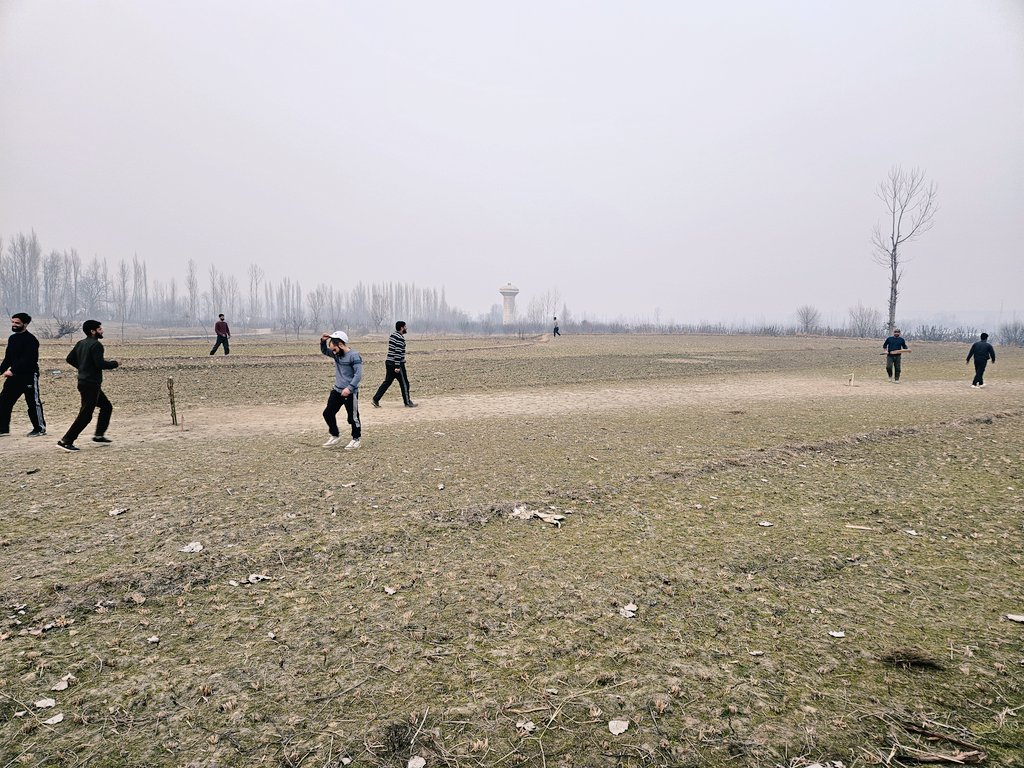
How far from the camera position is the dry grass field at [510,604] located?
2852mm

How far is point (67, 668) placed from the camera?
336cm

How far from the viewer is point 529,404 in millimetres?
14414

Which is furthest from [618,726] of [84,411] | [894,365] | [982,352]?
[894,365]

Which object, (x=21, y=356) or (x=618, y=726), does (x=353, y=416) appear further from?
(x=618, y=726)

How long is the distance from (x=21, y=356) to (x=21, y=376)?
36 cm

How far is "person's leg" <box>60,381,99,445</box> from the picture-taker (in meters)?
8.69

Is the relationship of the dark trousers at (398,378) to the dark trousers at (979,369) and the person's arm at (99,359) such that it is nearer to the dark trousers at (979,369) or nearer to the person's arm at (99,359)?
the person's arm at (99,359)

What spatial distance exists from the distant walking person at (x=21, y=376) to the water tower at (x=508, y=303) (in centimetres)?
Result: 9360

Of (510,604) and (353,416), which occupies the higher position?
(353,416)

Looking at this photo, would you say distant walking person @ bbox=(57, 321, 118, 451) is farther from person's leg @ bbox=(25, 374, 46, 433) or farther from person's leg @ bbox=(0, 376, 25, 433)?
person's leg @ bbox=(0, 376, 25, 433)

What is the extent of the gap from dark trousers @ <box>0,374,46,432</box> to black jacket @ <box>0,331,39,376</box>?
13 cm

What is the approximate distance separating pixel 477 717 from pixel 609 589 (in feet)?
5.62

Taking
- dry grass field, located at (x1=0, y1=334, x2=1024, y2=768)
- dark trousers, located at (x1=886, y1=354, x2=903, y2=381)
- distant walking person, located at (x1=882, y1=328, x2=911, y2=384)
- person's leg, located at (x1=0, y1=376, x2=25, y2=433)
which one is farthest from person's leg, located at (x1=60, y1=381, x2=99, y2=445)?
dark trousers, located at (x1=886, y1=354, x2=903, y2=381)

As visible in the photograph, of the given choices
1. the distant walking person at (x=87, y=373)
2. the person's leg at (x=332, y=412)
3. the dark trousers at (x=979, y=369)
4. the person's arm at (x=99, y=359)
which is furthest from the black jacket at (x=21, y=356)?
the dark trousers at (x=979, y=369)
